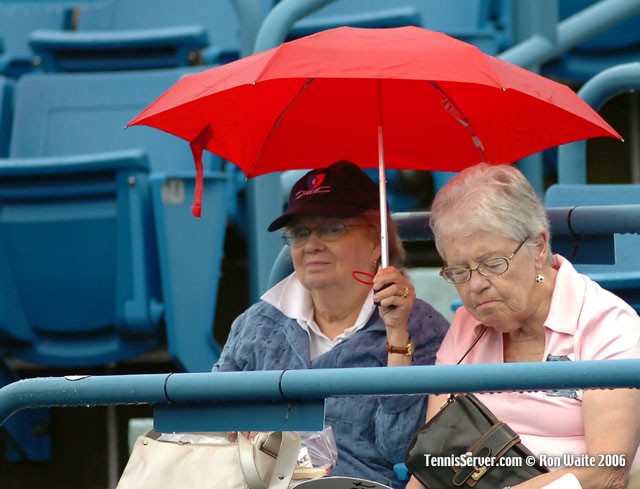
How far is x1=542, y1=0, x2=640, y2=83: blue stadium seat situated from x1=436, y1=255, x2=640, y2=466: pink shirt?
254 cm

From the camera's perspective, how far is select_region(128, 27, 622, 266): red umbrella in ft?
8.67

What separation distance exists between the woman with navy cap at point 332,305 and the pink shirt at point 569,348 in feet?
1.23

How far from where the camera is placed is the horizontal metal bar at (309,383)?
1.82 meters

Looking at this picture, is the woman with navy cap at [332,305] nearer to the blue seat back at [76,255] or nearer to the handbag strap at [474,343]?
the handbag strap at [474,343]

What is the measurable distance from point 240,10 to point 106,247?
870 mm

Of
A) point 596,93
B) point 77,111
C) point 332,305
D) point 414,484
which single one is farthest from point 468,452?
point 77,111

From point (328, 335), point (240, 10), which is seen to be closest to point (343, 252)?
point (328, 335)

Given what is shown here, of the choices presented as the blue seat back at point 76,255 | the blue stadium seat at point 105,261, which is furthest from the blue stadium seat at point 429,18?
the blue seat back at point 76,255

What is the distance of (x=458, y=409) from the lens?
243 cm

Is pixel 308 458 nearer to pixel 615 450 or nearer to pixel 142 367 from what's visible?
pixel 615 450

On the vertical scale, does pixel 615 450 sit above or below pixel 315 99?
below

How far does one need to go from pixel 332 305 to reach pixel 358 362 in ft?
0.61

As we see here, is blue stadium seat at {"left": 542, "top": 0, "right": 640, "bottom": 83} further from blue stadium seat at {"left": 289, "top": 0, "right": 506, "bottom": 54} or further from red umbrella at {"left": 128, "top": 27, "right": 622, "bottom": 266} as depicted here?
red umbrella at {"left": 128, "top": 27, "right": 622, "bottom": 266}

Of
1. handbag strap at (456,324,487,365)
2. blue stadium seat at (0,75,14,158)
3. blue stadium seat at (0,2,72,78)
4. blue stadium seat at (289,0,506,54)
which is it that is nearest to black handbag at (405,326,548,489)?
handbag strap at (456,324,487,365)
